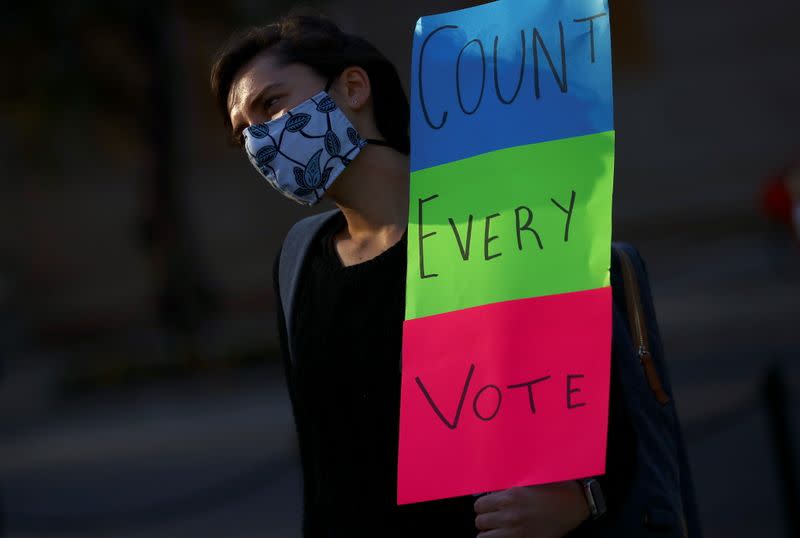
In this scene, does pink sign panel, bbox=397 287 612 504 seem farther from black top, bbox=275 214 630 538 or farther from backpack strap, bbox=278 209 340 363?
backpack strap, bbox=278 209 340 363

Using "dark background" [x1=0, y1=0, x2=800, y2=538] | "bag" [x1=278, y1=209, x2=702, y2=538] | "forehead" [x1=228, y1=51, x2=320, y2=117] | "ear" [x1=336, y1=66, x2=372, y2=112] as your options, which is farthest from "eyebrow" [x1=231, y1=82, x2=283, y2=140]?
"dark background" [x1=0, y1=0, x2=800, y2=538]

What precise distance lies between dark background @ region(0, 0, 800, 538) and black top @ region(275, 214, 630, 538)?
3.08 m

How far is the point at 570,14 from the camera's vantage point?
72.2 inches

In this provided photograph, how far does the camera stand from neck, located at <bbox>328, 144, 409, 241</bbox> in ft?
6.93

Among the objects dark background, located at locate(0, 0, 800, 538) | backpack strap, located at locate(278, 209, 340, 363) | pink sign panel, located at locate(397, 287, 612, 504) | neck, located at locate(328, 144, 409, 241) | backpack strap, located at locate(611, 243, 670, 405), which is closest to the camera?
pink sign panel, located at locate(397, 287, 612, 504)

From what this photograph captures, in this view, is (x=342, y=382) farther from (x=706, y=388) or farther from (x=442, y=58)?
(x=706, y=388)

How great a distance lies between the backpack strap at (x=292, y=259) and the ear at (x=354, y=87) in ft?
0.85

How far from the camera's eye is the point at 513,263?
1.80m

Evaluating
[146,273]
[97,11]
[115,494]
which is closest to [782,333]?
[115,494]

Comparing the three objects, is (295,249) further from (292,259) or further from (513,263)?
(513,263)

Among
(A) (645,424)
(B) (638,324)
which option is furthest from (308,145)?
(A) (645,424)

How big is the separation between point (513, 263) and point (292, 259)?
2.03ft

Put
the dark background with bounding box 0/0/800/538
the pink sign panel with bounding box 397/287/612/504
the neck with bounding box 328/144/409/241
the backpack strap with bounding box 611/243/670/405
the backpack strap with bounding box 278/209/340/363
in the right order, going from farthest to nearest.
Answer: the dark background with bounding box 0/0/800/538 < the backpack strap with bounding box 278/209/340/363 < the neck with bounding box 328/144/409/241 < the backpack strap with bounding box 611/243/670/405 < the pink sign panel with bounding box 397/287/612/504

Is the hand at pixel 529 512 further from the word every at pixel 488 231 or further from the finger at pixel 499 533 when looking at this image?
the word every at pixel 488 231
